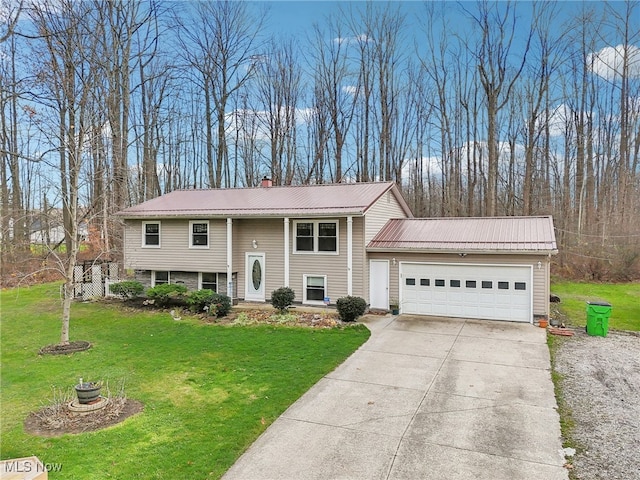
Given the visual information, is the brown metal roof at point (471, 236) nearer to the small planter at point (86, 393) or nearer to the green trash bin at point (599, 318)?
the green trash bin at point (599, 318)

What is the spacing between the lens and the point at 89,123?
10406 millimetres

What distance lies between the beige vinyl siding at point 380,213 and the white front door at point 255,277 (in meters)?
4.29

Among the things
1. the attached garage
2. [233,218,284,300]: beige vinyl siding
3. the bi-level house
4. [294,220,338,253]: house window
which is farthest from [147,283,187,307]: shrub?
the attached garage

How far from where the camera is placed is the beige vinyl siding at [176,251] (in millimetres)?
15805

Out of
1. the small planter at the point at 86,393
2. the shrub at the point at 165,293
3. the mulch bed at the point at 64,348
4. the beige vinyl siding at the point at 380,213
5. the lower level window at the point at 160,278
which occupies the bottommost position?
the mulch bed at the point at 64,348

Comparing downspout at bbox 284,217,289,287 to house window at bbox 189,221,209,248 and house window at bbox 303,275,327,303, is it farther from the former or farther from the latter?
house window at bbox 189,221,209,248

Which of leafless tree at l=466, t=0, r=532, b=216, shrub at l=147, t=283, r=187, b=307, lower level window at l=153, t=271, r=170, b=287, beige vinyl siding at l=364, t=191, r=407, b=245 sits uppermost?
leafless tree at l=466, t=0, r=532, b=216

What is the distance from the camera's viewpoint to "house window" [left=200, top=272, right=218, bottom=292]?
16.2 m

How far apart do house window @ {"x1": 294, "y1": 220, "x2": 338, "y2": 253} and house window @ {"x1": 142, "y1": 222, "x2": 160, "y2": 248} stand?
6.12m

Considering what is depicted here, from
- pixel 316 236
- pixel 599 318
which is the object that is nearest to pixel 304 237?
pixel 316 236

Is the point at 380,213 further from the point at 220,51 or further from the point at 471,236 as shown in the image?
the point at 220,51

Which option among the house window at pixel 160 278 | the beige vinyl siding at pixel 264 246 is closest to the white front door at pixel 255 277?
the beige vinyl siding at pixel 264 246

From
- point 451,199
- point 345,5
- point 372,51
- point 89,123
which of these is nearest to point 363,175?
point 451,199

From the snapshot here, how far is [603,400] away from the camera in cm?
696
